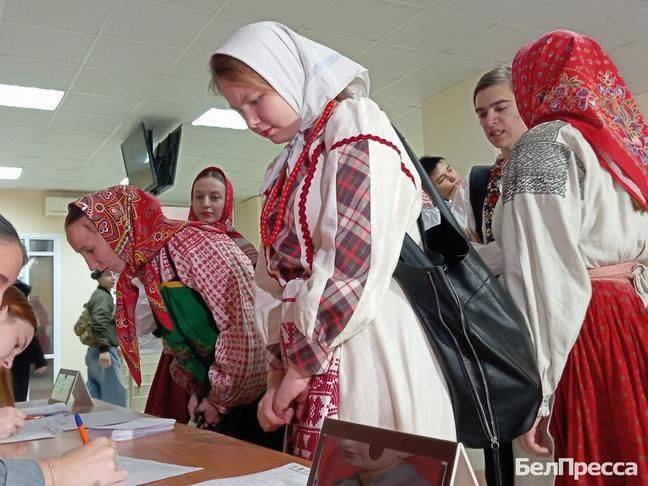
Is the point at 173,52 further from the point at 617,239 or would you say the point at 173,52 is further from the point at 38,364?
the point at 617,239

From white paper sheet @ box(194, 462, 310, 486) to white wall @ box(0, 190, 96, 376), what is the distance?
930 cm

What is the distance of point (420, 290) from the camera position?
1.04m

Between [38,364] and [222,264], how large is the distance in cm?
240

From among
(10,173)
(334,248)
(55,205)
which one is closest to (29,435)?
(334,248)

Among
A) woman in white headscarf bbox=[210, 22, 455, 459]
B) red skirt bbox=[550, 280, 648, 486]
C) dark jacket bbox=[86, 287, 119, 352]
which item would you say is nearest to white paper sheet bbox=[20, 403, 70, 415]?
woman in white headscarf bbox=[210, 22, 455, 459]

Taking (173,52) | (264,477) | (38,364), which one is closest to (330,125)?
(264,477)

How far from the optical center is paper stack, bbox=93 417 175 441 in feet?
4.43

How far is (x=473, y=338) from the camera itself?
104cm

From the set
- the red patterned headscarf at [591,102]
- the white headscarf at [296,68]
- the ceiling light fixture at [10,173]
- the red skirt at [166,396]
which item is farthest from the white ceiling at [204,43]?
the white headscarf at [296,68]

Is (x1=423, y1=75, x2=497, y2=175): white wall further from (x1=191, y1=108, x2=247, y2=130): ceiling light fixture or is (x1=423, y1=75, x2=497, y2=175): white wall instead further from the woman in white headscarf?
the woman in white headscarf

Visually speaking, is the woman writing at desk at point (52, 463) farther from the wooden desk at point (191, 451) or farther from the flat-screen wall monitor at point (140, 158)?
the flat-screen wall monitor at point (140, 158)

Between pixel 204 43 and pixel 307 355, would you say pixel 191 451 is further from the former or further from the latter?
pixel 204 43

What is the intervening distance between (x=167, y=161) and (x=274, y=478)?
5.13 metres

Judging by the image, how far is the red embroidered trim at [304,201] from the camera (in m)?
1.11
